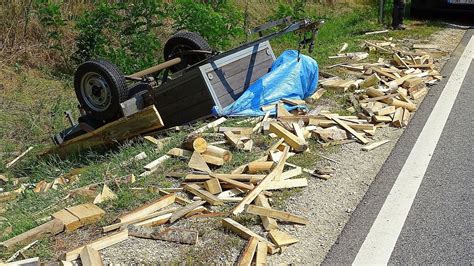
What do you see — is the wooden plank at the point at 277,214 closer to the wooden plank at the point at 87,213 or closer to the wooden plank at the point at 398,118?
the wooden plank at the point at 87,213

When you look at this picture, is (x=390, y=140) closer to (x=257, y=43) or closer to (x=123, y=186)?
(x=257, y=43)

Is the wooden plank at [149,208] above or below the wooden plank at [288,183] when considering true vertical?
above

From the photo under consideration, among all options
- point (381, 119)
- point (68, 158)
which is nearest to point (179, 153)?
point (381, 119)

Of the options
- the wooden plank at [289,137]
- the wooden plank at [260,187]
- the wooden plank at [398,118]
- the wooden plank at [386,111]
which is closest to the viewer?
the wooden plank at [260,187]

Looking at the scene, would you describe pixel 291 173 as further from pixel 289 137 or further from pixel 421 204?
pixel 421 204

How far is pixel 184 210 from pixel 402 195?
1.92 metres

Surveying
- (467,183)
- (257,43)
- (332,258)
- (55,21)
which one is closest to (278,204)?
(332,258)

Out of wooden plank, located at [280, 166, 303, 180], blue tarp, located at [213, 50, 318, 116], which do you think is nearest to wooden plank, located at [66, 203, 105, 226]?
wooden plank, located at [280, 166, 303, 180]

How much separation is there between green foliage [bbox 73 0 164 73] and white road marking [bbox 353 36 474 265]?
638 centimetres

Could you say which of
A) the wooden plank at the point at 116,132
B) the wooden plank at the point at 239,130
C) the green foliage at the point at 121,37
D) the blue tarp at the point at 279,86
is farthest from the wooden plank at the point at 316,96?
the green foliage at the point at 121,37

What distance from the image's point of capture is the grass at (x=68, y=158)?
471 centimetres

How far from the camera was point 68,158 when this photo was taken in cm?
773

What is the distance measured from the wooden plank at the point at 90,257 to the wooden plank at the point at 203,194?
3.82 feet

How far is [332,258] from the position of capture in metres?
3.89
